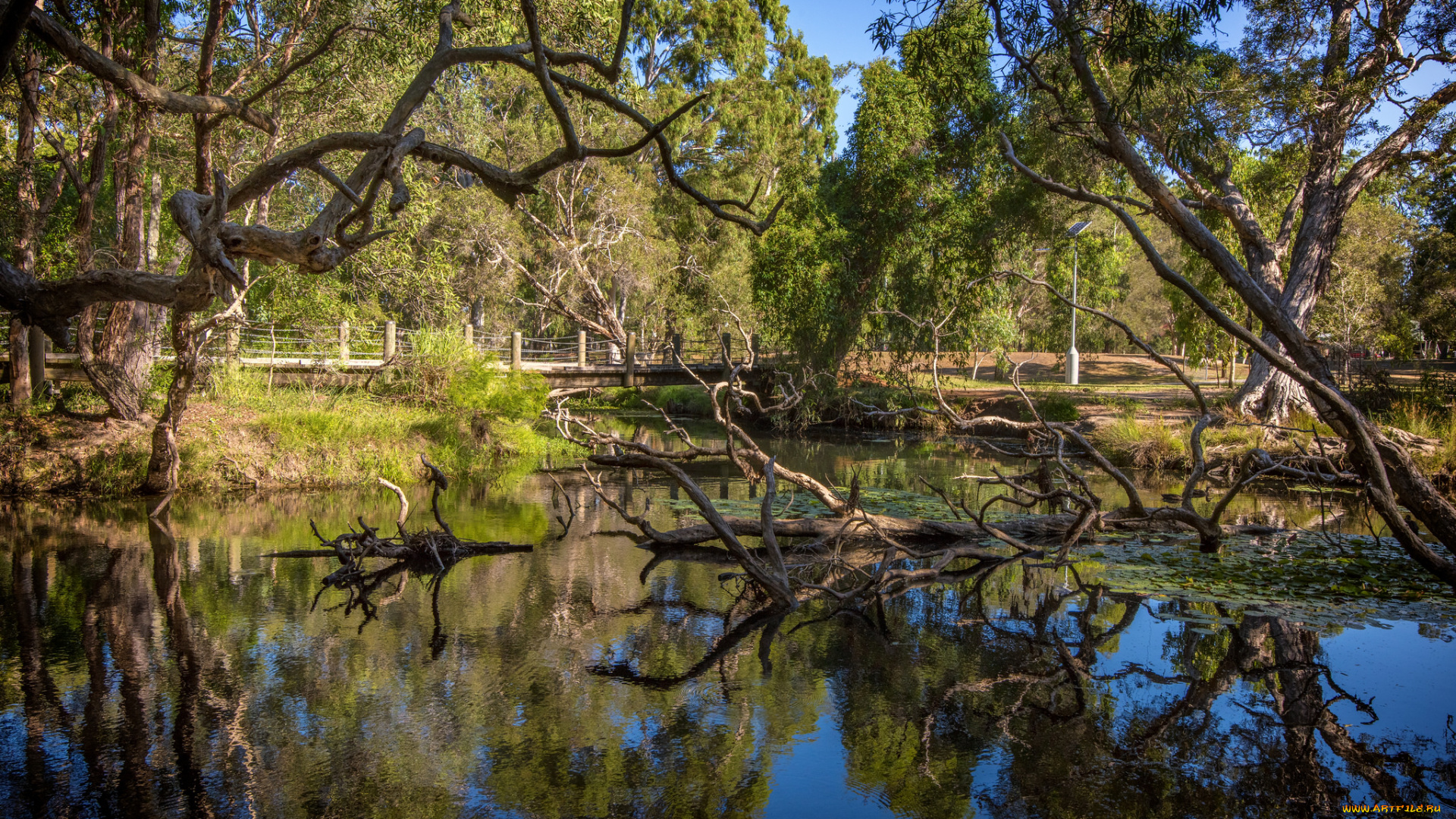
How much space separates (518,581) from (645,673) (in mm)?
2792

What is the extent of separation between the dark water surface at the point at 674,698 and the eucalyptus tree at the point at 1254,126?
188 centimetres

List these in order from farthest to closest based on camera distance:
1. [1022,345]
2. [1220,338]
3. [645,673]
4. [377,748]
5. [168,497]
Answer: [1022,345]
[1220,338]
[168,497]
[645,673]
[377,748]

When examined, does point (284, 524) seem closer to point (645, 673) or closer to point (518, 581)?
point (518, 581)

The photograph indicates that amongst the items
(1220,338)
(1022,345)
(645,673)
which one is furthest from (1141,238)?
(1022,345)

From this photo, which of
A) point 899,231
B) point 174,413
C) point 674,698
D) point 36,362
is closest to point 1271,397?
point 899,231

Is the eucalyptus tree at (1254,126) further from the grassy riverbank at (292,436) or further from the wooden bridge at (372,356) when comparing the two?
the grassy riverbank at (292,436)

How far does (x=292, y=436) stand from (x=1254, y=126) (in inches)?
683

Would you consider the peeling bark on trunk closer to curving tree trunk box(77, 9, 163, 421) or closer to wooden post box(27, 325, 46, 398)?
curving tree trunk box(77, 9, 163, 421)

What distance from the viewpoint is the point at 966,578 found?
9.27 meters

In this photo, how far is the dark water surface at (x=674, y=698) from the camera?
4.68 metres

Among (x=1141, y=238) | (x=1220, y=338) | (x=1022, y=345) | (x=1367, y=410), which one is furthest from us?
(x=1022, y=345)

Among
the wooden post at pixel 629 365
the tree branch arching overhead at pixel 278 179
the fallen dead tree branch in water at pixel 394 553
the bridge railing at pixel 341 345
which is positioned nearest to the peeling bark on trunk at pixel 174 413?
the bridge railing at pixel 341 345

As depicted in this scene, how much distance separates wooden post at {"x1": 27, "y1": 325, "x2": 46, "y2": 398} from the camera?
48.0 feet

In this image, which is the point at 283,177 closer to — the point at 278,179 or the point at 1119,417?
the point at 278,179
